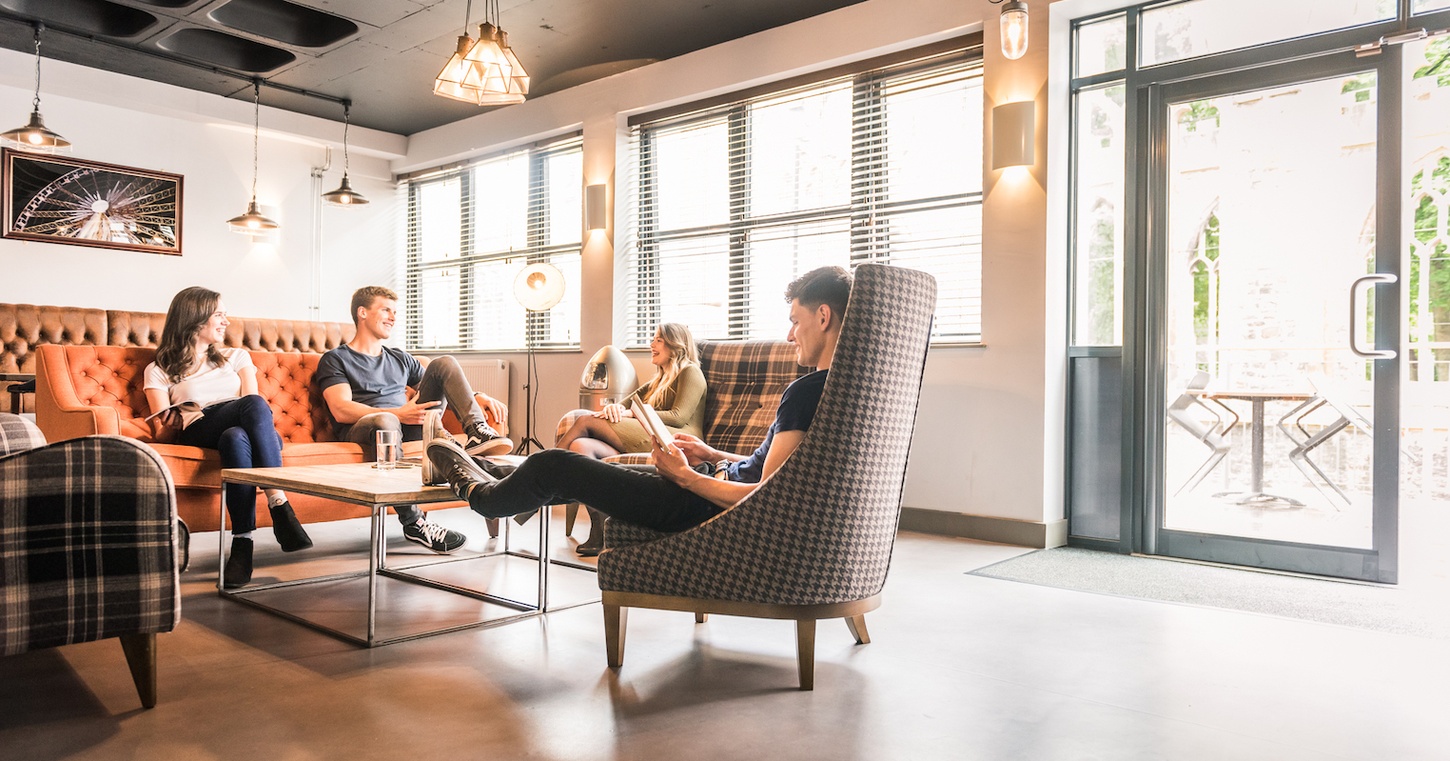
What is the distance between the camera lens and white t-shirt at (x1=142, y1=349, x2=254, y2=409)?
11.8 feet

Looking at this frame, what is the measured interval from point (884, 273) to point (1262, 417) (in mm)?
2604

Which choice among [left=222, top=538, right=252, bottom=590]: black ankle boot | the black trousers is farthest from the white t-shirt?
the black trousers

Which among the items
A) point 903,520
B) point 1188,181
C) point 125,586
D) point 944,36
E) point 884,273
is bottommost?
point 903,520

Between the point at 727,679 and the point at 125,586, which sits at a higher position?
the point at 125,586

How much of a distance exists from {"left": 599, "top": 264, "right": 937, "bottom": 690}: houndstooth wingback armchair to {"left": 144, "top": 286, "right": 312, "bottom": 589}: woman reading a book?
65.5 inches

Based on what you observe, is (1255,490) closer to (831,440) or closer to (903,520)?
(903,520)

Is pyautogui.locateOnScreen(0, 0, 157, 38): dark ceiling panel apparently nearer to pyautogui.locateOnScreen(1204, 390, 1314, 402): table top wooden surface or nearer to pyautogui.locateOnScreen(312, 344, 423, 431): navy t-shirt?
pyautogui.locateOnScreen(312, 344, 423, 431): navy t-shirt

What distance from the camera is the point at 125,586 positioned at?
1873 mm

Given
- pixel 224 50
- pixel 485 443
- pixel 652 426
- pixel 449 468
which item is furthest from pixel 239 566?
pixel 224 50

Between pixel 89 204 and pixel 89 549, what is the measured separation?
582 cm

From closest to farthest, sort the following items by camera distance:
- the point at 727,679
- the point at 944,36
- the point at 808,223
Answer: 1. the point at 727,679
2. the point at 944,36
3. the point at 808,223

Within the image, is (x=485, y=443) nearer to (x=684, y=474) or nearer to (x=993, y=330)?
(x=684, y=474)

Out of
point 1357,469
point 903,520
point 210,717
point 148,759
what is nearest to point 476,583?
point 210,717

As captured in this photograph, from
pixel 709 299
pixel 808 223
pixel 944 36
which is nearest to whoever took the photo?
pixel 944 36
